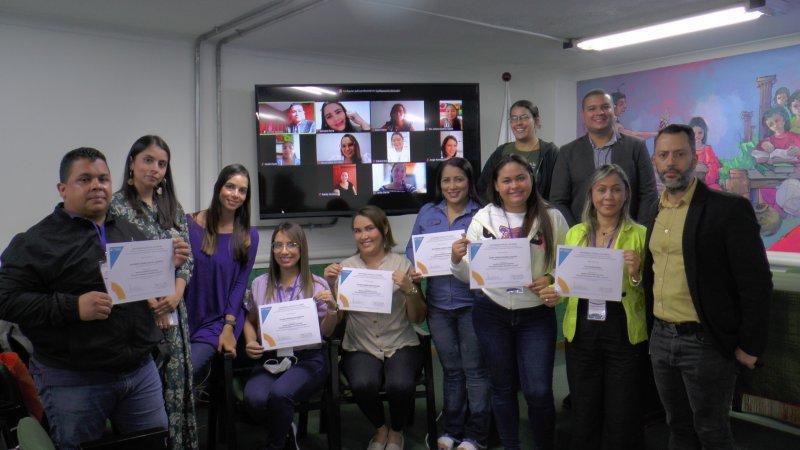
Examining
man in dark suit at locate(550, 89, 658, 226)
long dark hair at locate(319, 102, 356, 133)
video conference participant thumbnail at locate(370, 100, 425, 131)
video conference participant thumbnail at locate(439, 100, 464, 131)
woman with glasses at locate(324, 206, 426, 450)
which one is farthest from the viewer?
video conference participant thumbnail at locate(439, 100, 464, 131)

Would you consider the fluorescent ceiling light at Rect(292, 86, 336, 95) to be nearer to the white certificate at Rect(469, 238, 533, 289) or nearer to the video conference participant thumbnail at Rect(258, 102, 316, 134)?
the video conference participant thumbnail at Rect(258, 102, 316, 134)

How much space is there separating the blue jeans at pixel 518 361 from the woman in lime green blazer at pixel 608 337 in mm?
114

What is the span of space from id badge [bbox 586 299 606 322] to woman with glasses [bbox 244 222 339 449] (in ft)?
4.58

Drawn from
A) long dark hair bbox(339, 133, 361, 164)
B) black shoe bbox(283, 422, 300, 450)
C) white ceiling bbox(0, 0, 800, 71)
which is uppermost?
white ceiling bbox(0, 0, 800, 71)

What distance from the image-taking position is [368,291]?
350 cm

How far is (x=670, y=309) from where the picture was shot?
2699mm

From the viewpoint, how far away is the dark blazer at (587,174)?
142 inches

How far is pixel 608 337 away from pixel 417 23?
2853mm

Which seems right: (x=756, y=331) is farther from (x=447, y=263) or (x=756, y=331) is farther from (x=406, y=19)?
(x=406, y=19)

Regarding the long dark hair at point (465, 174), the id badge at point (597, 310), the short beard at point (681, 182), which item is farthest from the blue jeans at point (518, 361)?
the short beard at point (681, 182)

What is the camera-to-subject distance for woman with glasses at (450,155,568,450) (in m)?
3.09

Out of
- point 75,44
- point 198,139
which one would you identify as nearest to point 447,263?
point 198,139

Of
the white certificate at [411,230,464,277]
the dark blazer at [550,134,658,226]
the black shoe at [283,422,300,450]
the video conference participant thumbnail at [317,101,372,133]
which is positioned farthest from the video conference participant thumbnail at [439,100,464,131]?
the black shoe at [283,422,300,450]

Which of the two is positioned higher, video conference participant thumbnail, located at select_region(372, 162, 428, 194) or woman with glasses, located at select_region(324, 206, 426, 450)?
video conference participant thumbnail, located at select_region(372, 162, 428, 194)
